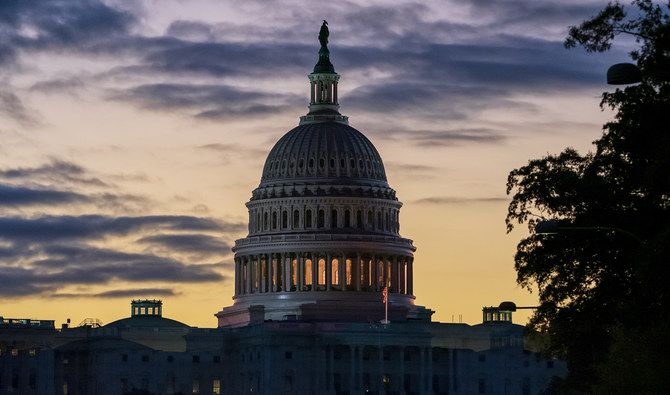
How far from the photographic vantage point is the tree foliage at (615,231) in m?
93.4

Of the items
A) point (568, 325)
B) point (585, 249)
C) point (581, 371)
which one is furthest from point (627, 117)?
point (581, 371)

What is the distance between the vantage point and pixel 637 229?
106 metres

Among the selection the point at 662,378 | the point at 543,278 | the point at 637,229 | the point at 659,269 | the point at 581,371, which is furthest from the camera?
the point at 581,371

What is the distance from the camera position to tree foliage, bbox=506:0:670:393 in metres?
93.4

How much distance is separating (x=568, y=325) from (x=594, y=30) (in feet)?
82.6

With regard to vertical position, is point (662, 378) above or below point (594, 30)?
below

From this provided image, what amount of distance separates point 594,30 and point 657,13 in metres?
2.60

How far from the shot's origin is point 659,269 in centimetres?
9069

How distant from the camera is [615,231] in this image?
105 metres

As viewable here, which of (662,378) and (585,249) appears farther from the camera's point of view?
(585,249)

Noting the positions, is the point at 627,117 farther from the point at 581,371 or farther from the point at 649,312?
the point at 581,371

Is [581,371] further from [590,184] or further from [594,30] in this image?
[594,30]

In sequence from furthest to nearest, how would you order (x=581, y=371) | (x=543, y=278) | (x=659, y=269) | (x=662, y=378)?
(x=581, y=371), (x=543, y=278), (x=662, y=378), (x=659, y=269)

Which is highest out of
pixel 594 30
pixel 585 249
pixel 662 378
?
pixel 594 30
